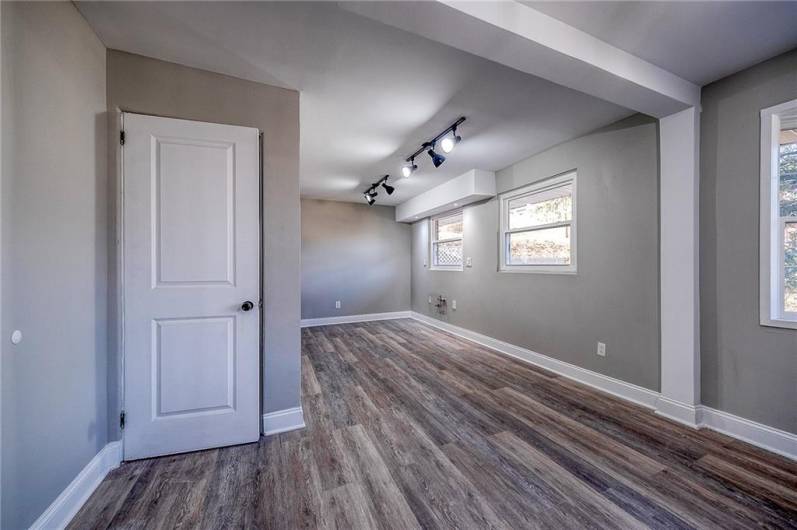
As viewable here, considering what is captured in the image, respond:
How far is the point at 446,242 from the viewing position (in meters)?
5.61

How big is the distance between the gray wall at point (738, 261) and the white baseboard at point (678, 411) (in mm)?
130

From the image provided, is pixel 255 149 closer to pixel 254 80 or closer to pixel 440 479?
pixel 254 80

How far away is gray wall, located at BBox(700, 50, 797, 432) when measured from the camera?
74.9 inches

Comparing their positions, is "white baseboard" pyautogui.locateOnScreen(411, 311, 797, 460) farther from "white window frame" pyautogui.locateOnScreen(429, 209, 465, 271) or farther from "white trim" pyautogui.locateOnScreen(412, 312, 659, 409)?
"white window frame" pyautogui.locateOnScreen(429, 209, 465, 271)

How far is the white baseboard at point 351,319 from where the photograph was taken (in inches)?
228

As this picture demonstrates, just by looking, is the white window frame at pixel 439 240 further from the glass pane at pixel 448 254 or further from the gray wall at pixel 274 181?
the gray wall at pixel 274 181

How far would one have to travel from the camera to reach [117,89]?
5.88 ft

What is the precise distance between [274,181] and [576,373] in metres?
3.35

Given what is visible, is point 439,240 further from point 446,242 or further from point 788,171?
point 788,171

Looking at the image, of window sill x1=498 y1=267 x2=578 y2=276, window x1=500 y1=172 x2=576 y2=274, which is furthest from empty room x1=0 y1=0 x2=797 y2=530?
window x1=500 y1=172 x2=576 y2=274

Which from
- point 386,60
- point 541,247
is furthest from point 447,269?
point 386,60

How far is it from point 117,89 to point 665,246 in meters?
3.96

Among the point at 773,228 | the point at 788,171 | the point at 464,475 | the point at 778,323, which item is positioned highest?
the point at 788,171

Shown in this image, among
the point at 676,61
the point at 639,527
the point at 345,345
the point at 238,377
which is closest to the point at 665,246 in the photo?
the point at 676,61
